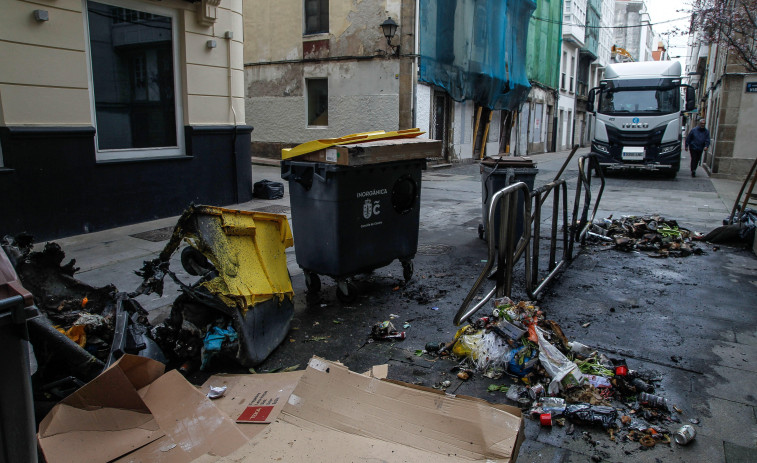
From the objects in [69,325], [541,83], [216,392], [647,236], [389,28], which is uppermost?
[389,28]

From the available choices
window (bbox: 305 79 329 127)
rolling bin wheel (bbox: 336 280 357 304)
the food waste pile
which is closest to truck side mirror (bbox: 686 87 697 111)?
window (bbox: 305 79 329 127)

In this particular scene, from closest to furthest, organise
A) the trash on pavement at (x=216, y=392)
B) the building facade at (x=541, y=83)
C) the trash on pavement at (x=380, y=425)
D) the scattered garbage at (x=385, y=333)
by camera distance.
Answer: the trash on pavement at (x=380, y=425)
the trash on pavement at (x=216, y=392)
the scattered garbage at (x=385, y=333)
the building facade at (x=541, y=83)

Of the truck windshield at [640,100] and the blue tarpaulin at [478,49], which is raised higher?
the blue tarpaulin at [478,49]

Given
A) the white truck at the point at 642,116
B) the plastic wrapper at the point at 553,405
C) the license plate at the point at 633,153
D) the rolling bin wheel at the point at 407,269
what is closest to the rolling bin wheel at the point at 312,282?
the rolling bin wheel at the point at 407,269

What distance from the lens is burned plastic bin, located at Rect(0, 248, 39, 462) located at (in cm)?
143

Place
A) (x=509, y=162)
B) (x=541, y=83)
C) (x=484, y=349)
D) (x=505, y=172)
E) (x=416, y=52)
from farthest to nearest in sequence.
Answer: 1. (x=541, y=83)
2. (x=416, y=52)
3. (x=509, y=162)
4. (x=505, y=172)
5. (x=484, y=349)

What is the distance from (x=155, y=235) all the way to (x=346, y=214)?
359 centimetres

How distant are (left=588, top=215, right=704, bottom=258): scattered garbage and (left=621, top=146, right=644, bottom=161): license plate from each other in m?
7.50

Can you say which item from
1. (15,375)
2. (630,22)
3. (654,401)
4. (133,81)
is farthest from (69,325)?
(630,22)

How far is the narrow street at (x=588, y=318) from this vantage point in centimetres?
275

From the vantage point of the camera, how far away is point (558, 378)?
3.07m

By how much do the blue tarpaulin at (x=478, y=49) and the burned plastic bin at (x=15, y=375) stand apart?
14749 millimetres

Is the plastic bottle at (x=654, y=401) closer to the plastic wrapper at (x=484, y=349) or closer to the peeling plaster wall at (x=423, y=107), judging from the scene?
the plastic wrapper at (x=484, y=349)

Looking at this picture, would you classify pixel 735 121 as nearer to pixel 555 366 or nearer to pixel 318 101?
pixel 318 101
